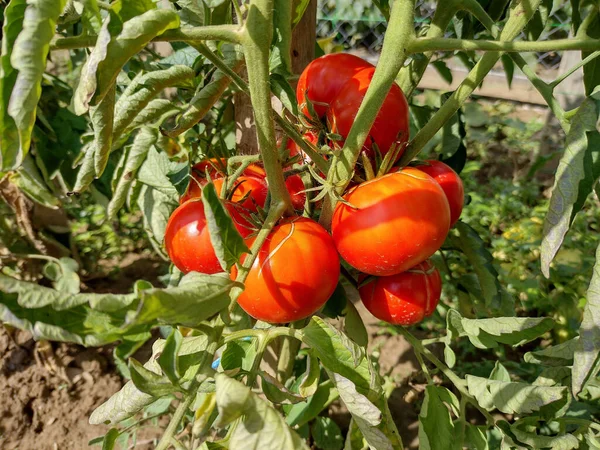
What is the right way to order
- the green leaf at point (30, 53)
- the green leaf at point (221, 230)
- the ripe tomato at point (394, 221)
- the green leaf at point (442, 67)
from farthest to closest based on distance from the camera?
the green leaf at point (442, 67) < the ripe tomato at point (394, 221) < the green leaf at point (221, 230) < the green leaf at point (30, 53)

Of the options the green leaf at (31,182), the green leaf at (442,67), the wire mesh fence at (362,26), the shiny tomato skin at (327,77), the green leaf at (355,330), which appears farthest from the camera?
the wire mesh fence at (362,26)

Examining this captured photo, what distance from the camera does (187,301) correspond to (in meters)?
0.46

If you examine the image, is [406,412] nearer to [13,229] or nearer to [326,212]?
[326,212]

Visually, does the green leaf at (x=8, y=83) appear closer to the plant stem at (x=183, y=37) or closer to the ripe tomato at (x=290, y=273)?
the plant stem at (x=183, y=37)

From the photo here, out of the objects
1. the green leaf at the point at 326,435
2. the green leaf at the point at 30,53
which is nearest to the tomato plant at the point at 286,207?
the green leaf at the point at 30,53

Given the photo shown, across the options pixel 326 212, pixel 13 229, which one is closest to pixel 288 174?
pixel 326 212

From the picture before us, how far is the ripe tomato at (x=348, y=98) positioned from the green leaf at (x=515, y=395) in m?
0.39

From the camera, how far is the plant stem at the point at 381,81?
0.58 m

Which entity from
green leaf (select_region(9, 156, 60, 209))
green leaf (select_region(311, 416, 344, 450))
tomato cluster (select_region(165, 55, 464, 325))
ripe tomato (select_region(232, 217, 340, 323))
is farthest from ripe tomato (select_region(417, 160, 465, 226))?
green leaf (select_region(9, 156, 60, 209))

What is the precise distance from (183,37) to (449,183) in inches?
18.7

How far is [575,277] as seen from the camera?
5.93 feet

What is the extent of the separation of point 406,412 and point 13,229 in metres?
1.36

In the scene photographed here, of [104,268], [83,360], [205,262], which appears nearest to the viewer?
[205,262]

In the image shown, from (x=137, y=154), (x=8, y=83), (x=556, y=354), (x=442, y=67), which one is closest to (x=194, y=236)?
(x=137, y=154)
